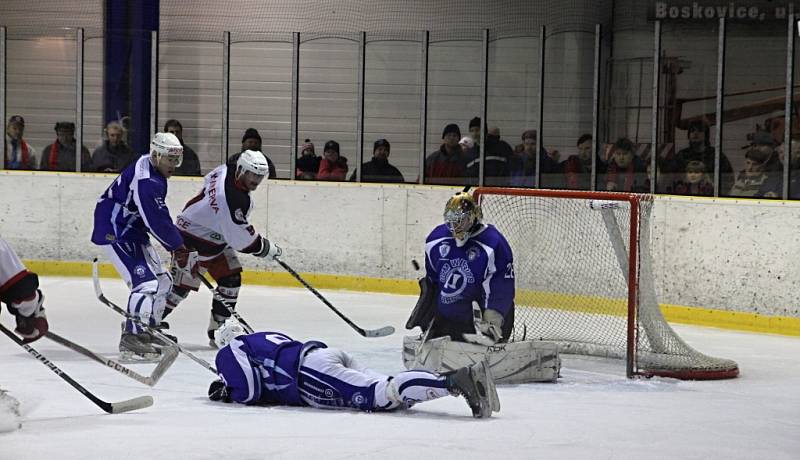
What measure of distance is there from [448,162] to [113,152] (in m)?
2.63

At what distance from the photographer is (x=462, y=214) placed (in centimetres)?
596

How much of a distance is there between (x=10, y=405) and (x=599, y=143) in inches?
212

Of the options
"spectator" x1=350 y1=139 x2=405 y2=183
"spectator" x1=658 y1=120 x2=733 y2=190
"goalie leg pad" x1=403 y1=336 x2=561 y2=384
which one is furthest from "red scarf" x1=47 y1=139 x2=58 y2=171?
"goalie leg pad" x1=403 y1=336 x2=561 y2=384

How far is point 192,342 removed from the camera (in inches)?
287

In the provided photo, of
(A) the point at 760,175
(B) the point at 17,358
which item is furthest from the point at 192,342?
(A) the point at 760,175

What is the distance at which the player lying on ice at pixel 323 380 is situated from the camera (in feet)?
15.9

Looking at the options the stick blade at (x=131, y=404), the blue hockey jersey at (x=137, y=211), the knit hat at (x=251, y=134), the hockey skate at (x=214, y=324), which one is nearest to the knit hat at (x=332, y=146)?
the knit hat at (x=251, y=134)

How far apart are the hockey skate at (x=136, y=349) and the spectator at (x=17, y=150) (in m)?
4.27

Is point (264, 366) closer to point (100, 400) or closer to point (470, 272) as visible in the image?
point (100, 400)

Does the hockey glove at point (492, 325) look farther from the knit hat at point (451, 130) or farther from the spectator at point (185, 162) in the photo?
the spectator at point (185, 162)

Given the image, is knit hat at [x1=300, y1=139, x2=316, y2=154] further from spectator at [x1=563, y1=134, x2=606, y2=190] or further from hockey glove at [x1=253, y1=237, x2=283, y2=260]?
hockey glove at [x1=253, y1=237, x2=283, y2=260]

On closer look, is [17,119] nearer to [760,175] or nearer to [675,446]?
[760,175]

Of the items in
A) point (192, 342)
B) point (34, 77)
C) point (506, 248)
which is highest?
point (34, 77)

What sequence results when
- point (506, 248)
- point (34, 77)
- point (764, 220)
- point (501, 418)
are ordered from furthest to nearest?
point (34, 77)
point (764, 220)
point (506, 248)
point (501, 418)
